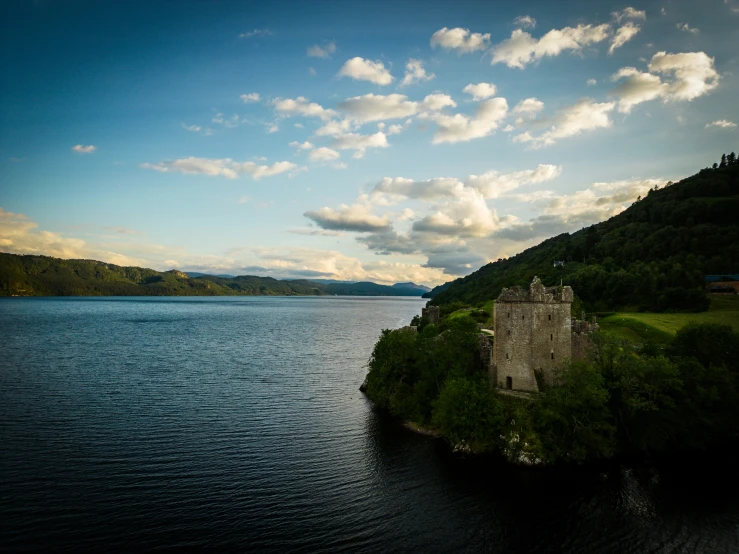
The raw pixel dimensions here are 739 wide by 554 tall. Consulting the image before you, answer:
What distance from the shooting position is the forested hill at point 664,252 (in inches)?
3034

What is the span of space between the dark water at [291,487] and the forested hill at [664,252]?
44.1 meters

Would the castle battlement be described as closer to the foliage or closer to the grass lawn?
the foliage

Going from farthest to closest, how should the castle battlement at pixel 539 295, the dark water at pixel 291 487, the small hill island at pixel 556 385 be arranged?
the castle battlement at pixel 539 295 < the small hill island at pixel 556 385 < the dark water at pixel 291 487

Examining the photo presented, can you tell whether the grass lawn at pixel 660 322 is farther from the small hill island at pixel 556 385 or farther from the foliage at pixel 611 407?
the foliage at pixel 611 407

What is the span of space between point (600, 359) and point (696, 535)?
1407 cm

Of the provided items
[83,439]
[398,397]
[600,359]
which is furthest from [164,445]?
[600,359]

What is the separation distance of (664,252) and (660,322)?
5669 centimetres

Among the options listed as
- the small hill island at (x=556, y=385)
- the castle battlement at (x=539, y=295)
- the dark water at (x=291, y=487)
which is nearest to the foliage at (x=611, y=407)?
the small hill island at (x=556, y=385)

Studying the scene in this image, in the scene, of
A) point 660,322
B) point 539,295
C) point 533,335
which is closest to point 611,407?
point 533,335

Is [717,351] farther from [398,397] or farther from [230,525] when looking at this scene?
[230,525]

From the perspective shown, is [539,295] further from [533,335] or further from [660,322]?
[660,322]

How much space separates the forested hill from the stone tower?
3448 centimetres

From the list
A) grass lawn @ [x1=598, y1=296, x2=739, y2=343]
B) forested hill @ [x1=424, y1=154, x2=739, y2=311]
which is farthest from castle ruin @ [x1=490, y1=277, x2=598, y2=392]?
forested hill @ [x1=424, y1=154, x2=739, y2=311]

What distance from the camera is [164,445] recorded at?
35.6m
